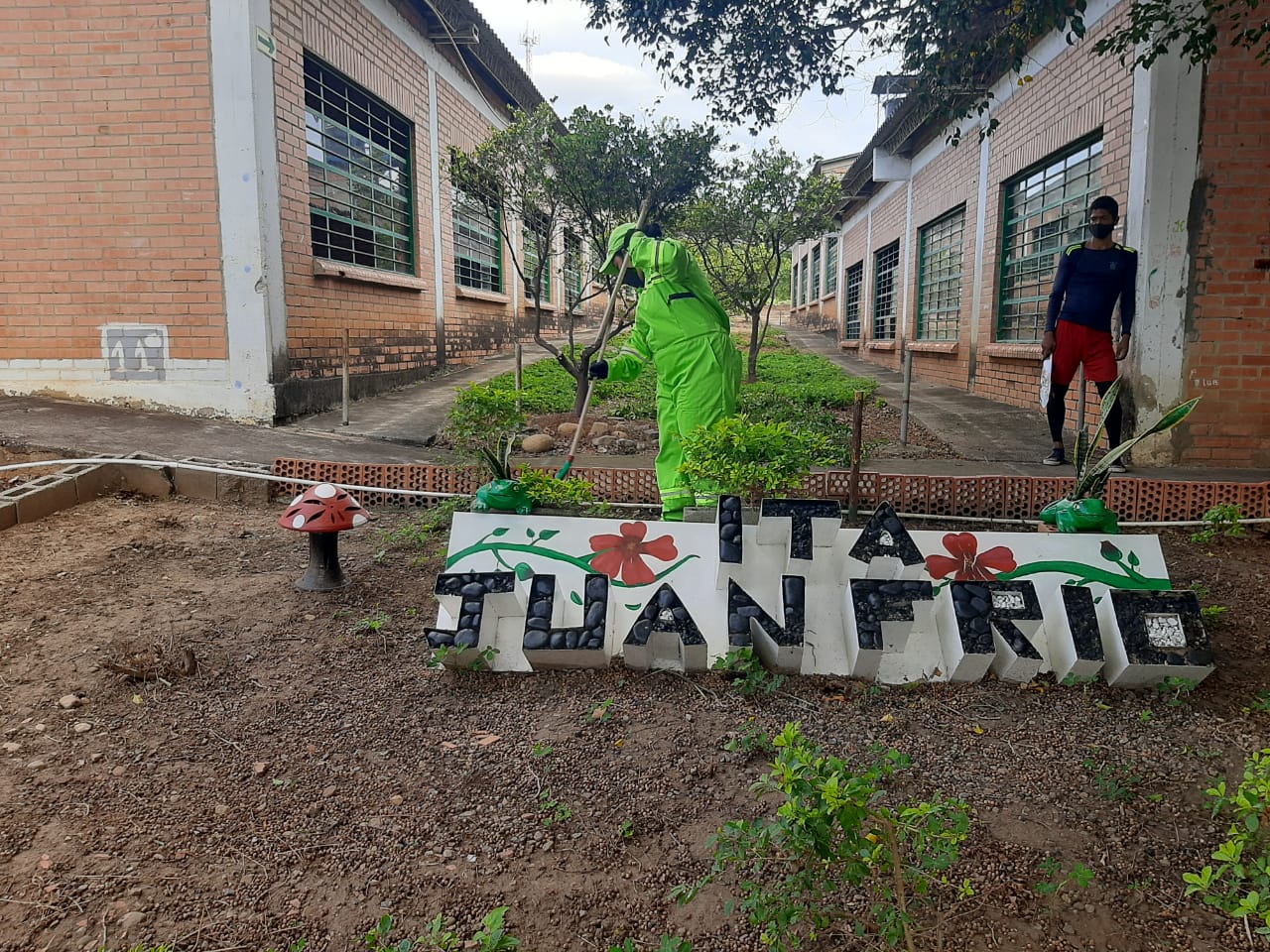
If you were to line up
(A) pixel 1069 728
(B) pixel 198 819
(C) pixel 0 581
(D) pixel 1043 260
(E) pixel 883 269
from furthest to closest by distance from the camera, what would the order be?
(E) pixel 883 269 < (D) pixel 1043 260 < (C) pixel 0 581 < (A) pixel 1069 728 < (B) pixel 198 819

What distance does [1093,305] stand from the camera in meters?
5.45

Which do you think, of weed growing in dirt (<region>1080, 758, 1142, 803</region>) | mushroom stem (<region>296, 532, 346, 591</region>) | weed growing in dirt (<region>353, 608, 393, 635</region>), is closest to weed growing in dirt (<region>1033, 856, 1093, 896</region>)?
weed growing in dirt (<region>1080, 758, 1142, 803</region>)

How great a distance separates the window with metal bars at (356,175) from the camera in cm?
795

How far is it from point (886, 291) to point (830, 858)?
16.2 m

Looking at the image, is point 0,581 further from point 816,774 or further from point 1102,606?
point 1102,606

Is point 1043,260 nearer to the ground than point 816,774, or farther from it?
farther from it

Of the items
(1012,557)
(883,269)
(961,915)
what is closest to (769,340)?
(883,269)

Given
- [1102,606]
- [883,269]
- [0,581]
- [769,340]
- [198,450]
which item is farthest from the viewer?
[769,340]

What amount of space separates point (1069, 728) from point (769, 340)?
19910 millimetres

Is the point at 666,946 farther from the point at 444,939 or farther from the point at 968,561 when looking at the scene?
the point at 968,561

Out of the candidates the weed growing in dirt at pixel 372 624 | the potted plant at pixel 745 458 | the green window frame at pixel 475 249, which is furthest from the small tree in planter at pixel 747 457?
the green window frame at pixel 475 249

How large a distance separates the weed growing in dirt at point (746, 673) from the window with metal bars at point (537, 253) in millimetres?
5668

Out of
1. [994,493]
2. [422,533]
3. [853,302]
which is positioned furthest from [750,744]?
[853,302]

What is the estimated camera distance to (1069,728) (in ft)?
7.84
